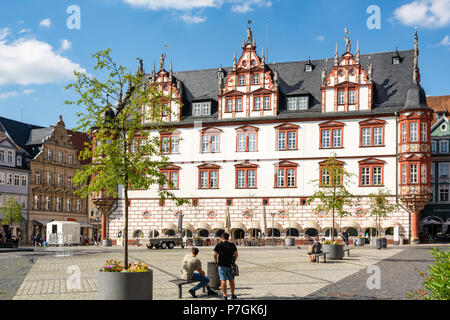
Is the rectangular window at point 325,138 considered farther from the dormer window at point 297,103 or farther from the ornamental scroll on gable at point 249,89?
the ornamental scroll on gable at point 249,89

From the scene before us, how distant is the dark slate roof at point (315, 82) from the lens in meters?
50.0

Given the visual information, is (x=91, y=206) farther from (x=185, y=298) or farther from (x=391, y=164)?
(x=185, y=298)

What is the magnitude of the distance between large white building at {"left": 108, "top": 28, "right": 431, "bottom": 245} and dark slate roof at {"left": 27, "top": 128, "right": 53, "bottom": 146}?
19.8 meters

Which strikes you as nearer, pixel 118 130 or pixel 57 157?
pixel 118 130

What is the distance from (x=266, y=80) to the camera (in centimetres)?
5288

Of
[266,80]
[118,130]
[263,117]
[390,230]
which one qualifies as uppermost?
[266,80]

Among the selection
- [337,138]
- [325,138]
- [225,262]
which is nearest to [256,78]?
[325,138]

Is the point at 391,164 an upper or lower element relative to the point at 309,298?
upper

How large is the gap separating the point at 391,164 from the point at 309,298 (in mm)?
36763

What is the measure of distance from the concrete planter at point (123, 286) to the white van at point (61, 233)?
47.6 meters

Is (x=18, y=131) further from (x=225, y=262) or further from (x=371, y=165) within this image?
(x=225, y=262)

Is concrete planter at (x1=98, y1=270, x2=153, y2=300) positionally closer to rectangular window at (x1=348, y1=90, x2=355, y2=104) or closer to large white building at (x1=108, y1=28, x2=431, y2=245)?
large white building at (x1=108, y1=28, x2=431, y2=245)
